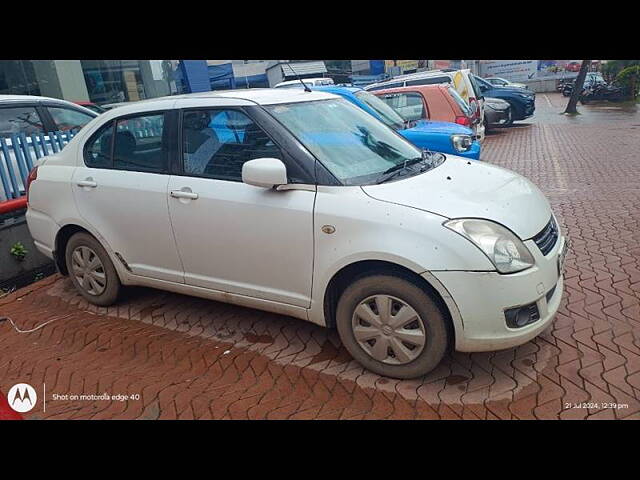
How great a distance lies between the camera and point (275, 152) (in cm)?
309

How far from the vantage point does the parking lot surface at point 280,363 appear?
2705mm

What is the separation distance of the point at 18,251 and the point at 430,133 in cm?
494

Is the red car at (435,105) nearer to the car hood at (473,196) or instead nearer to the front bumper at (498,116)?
the car hood at (473,196)

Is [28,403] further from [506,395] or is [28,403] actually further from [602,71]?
[602,71]

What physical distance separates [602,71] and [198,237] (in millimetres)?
28155

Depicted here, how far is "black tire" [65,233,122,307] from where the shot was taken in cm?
397

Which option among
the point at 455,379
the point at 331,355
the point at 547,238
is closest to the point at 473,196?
the point at 547,238

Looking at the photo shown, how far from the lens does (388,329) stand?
9.24 feet

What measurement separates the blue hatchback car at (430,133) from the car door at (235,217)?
8.42ft

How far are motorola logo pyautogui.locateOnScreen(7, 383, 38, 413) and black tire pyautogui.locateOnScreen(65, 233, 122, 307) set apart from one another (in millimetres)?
1013

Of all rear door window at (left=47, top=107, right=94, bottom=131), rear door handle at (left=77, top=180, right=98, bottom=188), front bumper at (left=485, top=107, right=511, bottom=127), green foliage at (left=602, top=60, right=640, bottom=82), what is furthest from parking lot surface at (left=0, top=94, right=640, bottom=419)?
green foliage at (left=602, top=60, right=640, bottom=82)

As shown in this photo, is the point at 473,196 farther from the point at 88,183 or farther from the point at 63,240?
the point at 63,240

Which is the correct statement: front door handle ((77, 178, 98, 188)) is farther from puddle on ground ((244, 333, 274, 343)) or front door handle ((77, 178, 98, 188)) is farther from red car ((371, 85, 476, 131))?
red car ((371, 85, 476, 131))
